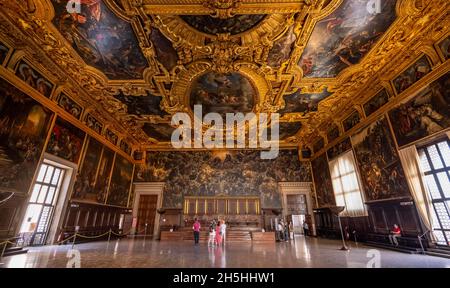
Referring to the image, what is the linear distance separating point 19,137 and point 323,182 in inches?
678

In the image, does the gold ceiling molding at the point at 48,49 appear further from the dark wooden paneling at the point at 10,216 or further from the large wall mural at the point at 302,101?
the large wall mural at the point at 302,101

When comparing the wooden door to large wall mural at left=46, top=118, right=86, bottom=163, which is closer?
large wall mural at left=46, top=118, right=86, bottom=163

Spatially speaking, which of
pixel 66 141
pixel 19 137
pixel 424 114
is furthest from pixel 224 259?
pixel 66 141

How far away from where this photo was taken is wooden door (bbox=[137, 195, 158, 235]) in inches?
627

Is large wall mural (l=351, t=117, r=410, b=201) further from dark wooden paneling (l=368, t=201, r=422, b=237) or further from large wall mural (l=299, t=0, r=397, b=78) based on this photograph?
large wall mural (l=299, t=0, r=397, b=78)

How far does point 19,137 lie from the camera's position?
7.30 m

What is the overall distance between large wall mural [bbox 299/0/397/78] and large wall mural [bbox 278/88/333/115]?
5.45 feet

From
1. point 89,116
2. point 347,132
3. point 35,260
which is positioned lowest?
point 35,260

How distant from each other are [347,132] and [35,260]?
48.8ft

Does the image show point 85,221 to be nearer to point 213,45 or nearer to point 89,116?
point 89,116

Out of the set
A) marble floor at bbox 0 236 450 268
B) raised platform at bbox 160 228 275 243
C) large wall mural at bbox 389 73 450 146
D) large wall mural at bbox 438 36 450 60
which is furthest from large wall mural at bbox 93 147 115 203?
large wall mural at bbox 438 36 450 60

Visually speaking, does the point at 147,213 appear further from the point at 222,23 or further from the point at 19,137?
the point at 222,23
